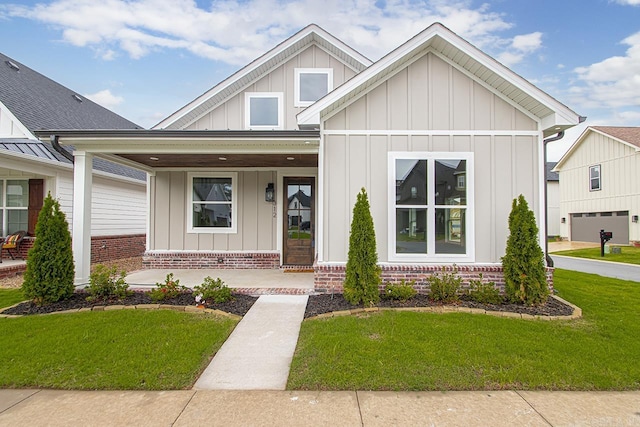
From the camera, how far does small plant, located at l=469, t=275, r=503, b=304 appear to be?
17.3 ft

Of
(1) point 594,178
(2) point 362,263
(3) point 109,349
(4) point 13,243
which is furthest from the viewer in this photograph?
(1) point 594,178

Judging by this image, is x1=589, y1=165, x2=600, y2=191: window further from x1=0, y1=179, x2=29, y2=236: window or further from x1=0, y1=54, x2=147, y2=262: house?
x1=0, y1=179, x2=29, y2=236: window

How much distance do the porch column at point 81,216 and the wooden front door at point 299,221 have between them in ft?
13.9

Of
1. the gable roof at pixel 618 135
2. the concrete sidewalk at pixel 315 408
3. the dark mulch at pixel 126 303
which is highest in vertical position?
the gable roof at pixel 618 135

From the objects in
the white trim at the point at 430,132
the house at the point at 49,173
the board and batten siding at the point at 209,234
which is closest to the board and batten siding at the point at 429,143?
the white trim at the point at 430,132

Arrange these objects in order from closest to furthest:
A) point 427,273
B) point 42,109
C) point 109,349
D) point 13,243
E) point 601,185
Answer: point 109,349 → point 427,273 → point 13,243 → point 42,109 → point 601,185

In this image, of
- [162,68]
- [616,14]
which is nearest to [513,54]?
[616,14]

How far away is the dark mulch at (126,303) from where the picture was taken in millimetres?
5031

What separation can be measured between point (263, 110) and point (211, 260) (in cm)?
432

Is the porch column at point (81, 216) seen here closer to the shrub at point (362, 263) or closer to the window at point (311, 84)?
the shrub at point (362, 263)

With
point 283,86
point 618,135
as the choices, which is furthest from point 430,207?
point 618,135

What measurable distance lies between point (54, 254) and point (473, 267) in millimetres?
7101

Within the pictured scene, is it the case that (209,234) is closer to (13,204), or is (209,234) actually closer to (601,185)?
(13,204)

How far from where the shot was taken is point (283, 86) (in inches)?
354
